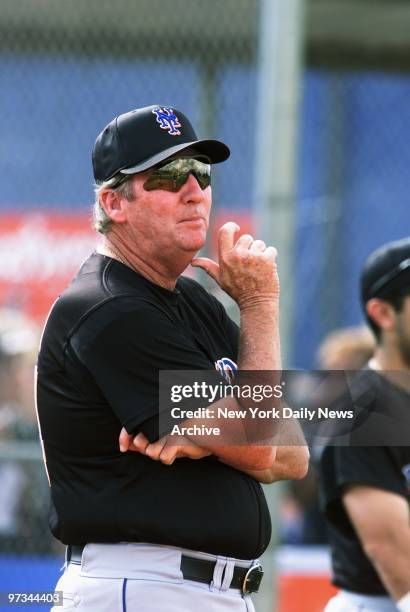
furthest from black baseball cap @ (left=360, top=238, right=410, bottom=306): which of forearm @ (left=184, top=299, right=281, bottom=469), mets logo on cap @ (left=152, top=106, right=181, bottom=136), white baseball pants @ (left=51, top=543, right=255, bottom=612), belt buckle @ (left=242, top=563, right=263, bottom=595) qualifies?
white baseball pants @ (left=51, top=543, right=255, bottom=612)

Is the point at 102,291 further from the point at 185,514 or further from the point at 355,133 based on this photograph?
the point at 355,133

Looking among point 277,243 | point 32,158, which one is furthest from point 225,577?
point 32,158

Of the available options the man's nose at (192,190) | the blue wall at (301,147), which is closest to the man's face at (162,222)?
the man's nose at (192,190)

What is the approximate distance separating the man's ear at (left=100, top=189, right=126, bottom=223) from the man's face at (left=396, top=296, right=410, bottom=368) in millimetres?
1307

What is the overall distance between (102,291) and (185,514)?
1.92ft

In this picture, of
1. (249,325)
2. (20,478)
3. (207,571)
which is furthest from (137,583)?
(20,478)

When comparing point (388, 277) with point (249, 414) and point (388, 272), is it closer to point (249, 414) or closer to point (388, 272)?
point (388, 272)

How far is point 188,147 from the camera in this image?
292 cm

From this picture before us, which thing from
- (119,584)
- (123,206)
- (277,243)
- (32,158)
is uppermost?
(32,158)

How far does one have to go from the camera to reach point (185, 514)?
9.04ft

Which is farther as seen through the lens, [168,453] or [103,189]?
[103,189]

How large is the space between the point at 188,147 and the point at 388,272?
120cm

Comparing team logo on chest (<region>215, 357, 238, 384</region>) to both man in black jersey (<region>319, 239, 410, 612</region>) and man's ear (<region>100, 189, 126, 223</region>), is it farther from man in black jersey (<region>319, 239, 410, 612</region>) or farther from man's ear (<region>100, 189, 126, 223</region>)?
man in black jersey (<region>319, 239, 410, 612</region>)

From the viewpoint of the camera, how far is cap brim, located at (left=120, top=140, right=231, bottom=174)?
2.88 metres
